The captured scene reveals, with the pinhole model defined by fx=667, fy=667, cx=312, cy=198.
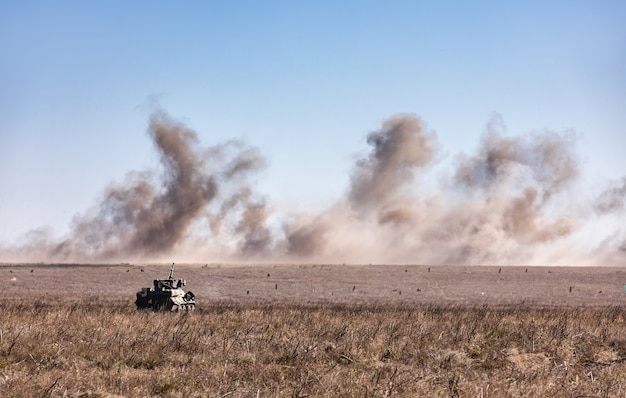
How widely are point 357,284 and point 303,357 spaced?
4864 cm

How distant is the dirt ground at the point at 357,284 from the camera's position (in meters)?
51.1

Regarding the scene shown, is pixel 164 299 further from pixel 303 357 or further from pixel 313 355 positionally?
pixel 303 357

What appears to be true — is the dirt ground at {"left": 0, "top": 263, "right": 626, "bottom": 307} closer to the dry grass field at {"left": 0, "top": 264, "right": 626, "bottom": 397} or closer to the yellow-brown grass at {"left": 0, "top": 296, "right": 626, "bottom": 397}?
the dry grass field at {"left": 0, "top": 264, "right": 626, "bottom": 397}

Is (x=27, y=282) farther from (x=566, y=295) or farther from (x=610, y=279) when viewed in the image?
(x=610, y=279)

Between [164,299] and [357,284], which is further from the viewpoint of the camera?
[357,284]

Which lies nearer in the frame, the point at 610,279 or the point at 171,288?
the point at 171,288

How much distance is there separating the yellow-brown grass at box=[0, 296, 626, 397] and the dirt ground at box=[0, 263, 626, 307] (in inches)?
913

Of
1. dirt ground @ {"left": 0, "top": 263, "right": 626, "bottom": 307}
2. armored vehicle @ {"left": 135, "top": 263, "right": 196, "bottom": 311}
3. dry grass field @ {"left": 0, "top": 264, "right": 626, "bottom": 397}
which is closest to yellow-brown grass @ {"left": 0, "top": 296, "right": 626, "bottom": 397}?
dry grass field @ {"left": 0, "top": 264, "right": 626, "bottom": 397}

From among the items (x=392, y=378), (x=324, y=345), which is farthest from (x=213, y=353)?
(x=392, y=378)

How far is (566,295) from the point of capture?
185ft

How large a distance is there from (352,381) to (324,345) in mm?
4061

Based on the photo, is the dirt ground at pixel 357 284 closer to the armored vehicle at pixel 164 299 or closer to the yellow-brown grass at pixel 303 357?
the armored vehicle at pixel 164 299

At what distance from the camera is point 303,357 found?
56.0 feet

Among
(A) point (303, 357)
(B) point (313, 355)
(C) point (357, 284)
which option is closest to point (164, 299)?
(B) point (313, 355)
